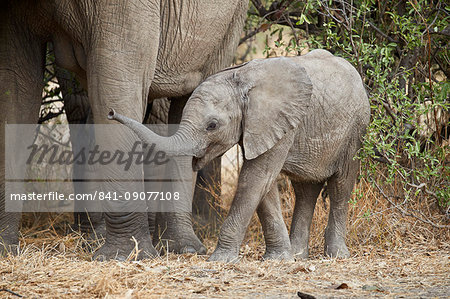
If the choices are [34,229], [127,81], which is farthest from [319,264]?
[34,229]

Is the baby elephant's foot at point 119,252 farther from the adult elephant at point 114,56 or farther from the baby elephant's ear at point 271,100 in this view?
the baby elephant's ear at point 271,100

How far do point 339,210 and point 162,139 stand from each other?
1.51 metres

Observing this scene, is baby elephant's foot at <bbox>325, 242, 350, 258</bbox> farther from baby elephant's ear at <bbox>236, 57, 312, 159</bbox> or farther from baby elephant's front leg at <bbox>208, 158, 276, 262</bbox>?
baby elephant's ear at <bbox>236, 57, 312, 159</bbox>

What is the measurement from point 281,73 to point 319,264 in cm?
116

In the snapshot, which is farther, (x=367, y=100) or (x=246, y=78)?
(x=367, y=100)

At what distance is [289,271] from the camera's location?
4.47 meters

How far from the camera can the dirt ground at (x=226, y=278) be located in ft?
12.5

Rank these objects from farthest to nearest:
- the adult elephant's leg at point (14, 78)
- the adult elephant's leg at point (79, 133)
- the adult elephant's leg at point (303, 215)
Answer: the adult elephant's leg at point (79, 133) → the adult elephant's leg at point (303, 215) → the adult elephant's leg at point (14, 78)

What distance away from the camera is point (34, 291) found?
3.82m

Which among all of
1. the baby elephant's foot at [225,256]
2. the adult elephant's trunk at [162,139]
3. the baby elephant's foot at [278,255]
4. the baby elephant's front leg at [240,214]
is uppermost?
the adult elephant's trunk at [162,139]

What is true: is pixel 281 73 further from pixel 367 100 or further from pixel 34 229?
pixel 34 229

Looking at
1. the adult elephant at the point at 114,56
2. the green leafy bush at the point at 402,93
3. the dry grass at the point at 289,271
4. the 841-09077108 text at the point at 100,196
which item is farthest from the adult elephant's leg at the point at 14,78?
the green leafy bush at the point at 402,93

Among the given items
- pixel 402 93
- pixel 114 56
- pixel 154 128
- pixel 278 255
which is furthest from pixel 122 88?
pixel 402 93

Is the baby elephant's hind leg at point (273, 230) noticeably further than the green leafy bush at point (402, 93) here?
No
